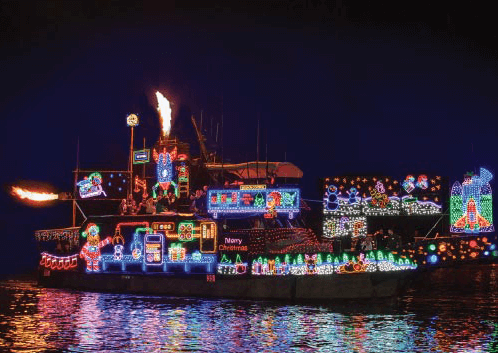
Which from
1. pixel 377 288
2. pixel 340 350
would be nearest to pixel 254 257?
pixel 377 288

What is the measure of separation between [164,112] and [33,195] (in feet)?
27.8

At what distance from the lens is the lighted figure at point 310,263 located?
28042mm

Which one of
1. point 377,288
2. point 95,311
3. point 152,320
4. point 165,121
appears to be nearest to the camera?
point 152,320

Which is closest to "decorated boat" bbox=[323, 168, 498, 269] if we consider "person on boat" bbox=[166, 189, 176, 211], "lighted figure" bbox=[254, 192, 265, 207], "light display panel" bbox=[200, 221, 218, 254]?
"lighted figure" bbox=[254, 192, 265, 207]

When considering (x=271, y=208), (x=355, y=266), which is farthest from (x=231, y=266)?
(x=355, y=266)

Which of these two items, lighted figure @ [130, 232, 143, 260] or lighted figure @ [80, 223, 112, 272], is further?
lighted figure @ [80, 223, 112, 272]

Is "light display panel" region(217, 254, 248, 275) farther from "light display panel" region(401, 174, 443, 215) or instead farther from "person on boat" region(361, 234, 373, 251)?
"light display panel" region(401, 174, 443, 215)

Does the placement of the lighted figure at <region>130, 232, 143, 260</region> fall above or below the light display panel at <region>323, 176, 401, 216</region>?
below

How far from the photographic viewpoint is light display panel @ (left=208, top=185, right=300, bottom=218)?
29812 mm

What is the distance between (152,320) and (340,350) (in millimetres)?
7724

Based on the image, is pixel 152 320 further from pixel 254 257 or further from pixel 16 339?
pixel 254 257

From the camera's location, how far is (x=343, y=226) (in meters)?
38.1

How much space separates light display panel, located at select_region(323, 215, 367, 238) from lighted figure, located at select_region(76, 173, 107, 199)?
12489 millimetres

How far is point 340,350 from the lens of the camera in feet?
57.1
